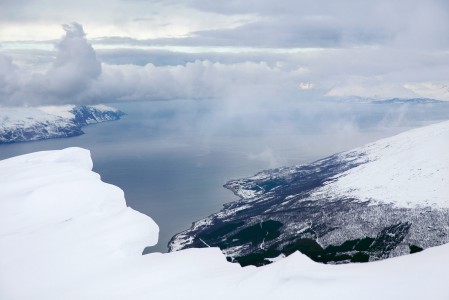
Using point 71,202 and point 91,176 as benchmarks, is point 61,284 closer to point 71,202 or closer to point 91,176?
point 71,202

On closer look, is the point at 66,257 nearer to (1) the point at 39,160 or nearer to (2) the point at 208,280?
(2) the point at 208,280

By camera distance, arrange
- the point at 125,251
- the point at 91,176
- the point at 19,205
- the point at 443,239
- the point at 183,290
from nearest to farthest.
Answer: the point at 183,290
the point at 125,251
the point at 19,205
the point at 91,176
the point at 443,239

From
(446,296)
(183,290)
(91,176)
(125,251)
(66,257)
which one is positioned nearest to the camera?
(446,296)

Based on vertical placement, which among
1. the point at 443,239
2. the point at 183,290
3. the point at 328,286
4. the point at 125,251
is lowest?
the point at 443,239

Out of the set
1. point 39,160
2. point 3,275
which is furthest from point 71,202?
point 39,160

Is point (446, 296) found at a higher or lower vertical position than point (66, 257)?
higher

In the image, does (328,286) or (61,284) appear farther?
(61,284)
